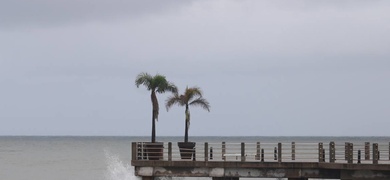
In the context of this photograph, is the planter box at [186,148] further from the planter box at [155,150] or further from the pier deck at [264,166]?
the planter box at [155,150]

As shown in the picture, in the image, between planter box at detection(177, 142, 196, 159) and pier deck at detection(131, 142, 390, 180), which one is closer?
pier deck at detection(131, 142, 390, 180)

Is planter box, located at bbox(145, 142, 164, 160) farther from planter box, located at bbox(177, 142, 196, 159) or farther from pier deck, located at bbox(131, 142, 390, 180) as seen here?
planter box, located at bbox(177, 142, 196, 159)

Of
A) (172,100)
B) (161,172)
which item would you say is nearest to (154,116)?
(172,100)

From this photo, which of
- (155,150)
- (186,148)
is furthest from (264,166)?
(155,150)

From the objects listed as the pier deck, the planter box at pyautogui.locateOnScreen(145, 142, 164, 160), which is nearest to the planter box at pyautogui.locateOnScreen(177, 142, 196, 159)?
the pier deck

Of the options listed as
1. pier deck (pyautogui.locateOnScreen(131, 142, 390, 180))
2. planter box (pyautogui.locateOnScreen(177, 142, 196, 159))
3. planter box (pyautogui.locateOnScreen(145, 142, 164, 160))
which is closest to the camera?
pier deck (pyautogui.locateOnScreen(131, 142, 390, 180))

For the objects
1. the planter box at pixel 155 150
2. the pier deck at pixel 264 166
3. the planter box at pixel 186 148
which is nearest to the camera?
the pier deck at pixel 264 166

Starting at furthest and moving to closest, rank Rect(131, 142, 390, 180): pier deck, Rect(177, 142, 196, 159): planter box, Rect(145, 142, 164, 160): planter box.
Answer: Rect(177, 142, 196, 159): planter box → Rect(145, 142, 164, 160): planter box → Rect(131, 142, 390, 180): pier deck

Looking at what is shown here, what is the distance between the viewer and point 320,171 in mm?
46156

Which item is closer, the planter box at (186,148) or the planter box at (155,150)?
the planter box at (155,150)

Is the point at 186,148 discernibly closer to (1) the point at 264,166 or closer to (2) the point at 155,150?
(2) the point at 155,150

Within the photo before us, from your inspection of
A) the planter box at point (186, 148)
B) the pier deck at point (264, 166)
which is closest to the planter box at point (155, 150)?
the pier deck at point (264, 166)

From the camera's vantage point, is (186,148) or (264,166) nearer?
(264,166)

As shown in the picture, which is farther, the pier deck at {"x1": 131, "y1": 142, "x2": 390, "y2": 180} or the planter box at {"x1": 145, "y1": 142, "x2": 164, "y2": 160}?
the planter box at {"x1": 145, "y1": 142, "x2": 164, "y2": 160}
